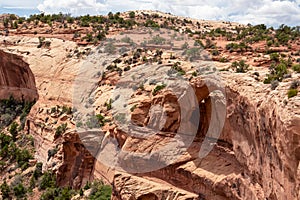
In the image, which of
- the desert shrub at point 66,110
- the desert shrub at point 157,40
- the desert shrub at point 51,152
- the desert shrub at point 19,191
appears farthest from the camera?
the desert shrub at point 157,40

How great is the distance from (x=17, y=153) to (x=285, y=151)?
28689 millimetres

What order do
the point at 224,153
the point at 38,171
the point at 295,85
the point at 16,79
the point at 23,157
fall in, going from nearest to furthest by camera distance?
the point at 295,85, the point at 224,153, the point at 38,171, the point at 23,157, the point at 16,79

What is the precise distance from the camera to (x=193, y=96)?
62.8ft

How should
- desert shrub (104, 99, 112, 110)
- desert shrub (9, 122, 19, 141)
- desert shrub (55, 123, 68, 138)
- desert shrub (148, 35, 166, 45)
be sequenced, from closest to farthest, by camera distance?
desert shrub (104, 99, 112, 110), desert shrub (55, 123, 68, 138), desert shrub (9, 122, 19, 141), desert shrub (148, 35, 166, 45)

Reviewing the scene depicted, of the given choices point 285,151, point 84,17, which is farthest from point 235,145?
point 84,17

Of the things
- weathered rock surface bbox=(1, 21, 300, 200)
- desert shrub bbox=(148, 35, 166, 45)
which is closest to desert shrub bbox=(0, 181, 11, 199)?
weathered rock surface bbox=(1, 21, 300, 200)

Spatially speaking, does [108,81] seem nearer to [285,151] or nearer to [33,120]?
[33,120]

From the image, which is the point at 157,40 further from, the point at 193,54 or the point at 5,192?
the point at 5,192

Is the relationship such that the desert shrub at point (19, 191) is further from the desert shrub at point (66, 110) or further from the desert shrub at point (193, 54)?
the desert shrub at point (193, 54)

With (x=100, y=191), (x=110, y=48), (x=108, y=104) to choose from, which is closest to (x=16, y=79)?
(x=110, y=48)

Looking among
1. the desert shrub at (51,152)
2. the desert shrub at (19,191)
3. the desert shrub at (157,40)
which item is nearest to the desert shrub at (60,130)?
the desert shrub at (51,152)

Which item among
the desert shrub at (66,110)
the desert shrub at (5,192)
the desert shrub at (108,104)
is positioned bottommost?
the desert shrub at (5,192)

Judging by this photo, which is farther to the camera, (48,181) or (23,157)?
(23,157)

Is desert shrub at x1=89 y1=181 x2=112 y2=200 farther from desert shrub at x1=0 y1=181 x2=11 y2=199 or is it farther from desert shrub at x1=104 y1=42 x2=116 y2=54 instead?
desert shrub at x1=104 y1=42 x2=116 y2=54
